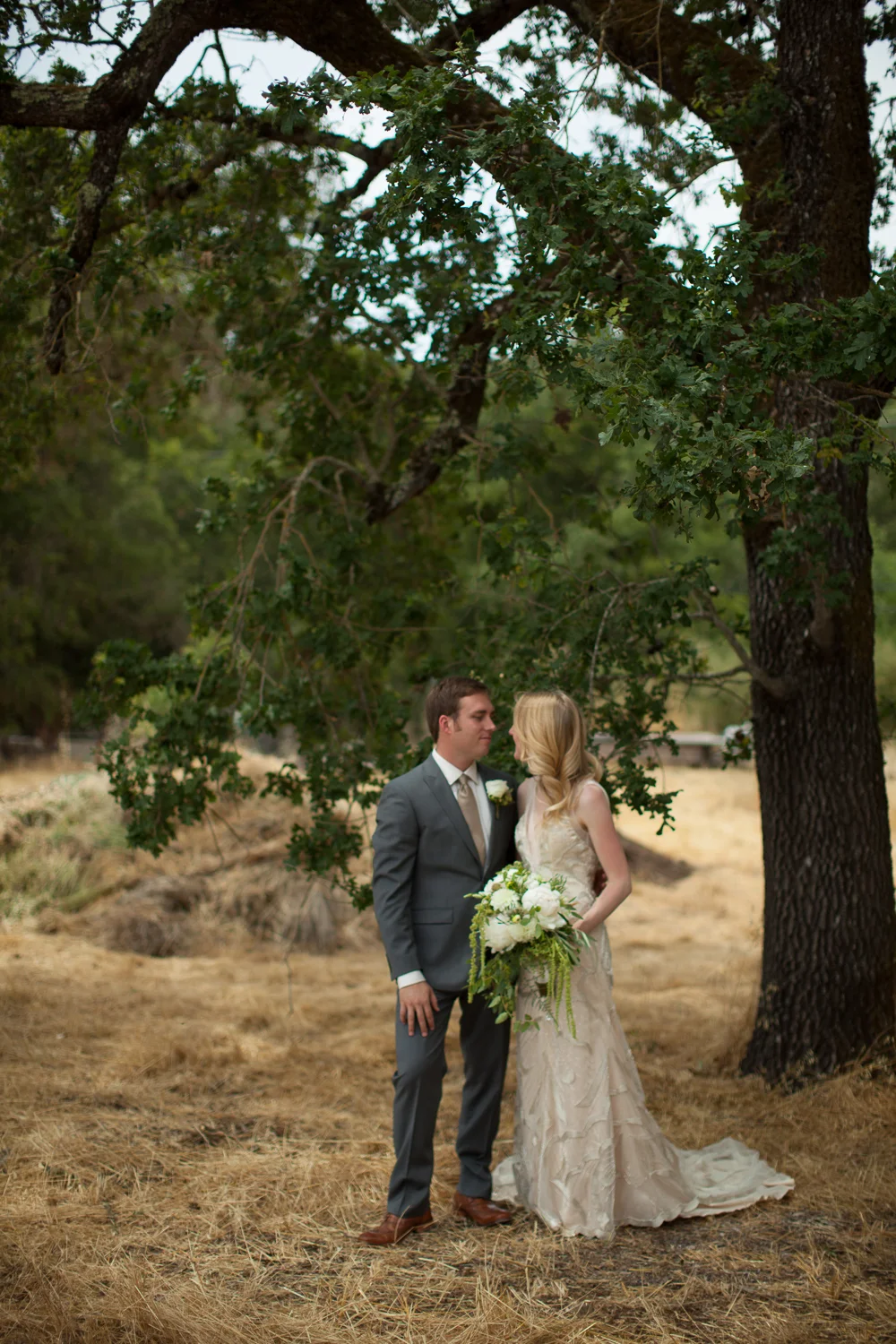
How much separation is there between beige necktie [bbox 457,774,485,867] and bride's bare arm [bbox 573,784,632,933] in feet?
1.37

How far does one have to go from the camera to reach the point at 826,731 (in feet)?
18.7

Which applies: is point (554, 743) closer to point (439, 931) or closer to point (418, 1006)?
point (439, 931)

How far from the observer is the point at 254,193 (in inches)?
269

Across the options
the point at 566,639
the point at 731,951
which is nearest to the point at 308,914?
Answer: the point at 731,951

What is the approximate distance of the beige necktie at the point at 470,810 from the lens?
176 inches

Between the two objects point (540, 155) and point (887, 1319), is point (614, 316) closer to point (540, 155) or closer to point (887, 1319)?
point (540, 155)

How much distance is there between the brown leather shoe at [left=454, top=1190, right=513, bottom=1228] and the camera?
171 inches

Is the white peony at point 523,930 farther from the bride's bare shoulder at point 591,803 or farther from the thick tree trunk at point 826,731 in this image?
the thick tree trunk at point 826,731

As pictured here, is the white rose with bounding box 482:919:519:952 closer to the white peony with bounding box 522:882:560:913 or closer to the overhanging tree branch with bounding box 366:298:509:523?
the white peony with bounding box 522:882:560:913

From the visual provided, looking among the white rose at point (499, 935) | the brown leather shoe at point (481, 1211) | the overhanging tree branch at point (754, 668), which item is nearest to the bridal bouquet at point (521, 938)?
the white rose at point (499, 935)

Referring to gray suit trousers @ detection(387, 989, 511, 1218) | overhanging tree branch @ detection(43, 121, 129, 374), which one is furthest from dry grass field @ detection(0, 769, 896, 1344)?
overhanging tree branch @ detection(43, 121, 129, 374)

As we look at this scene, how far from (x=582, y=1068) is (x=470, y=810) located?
40.8 inches

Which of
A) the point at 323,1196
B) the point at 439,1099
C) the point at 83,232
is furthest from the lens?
the point at 83,232

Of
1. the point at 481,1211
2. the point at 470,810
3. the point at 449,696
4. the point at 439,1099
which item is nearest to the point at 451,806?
the point at 470,810
